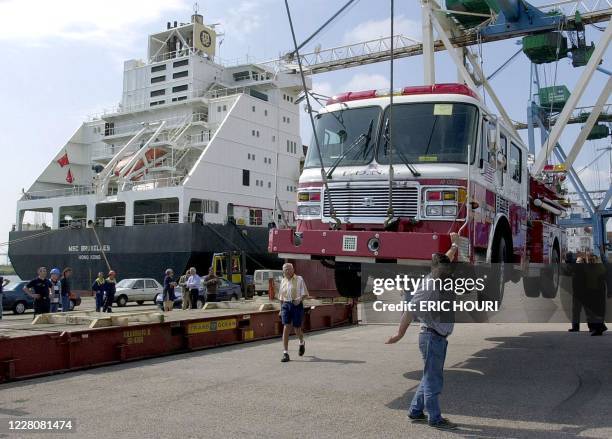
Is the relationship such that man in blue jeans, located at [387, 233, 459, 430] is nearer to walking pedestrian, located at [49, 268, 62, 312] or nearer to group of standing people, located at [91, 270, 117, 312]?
walking pedestrian, located at [49, 268, 62, 312]

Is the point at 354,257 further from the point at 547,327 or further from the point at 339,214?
the point at 547,327

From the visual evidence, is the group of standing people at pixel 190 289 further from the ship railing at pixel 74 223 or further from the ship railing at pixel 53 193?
the ship railing at pixel 53 193

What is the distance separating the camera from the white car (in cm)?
2433

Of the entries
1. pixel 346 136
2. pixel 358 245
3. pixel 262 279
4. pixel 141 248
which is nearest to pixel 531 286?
pixel 346 136

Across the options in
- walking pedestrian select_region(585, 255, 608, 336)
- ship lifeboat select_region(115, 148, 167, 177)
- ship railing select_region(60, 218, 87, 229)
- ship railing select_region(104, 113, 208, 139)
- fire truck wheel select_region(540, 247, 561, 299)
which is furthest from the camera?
ship railing select_region(104, 113, 208, 139)

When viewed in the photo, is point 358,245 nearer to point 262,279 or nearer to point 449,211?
point 449,211

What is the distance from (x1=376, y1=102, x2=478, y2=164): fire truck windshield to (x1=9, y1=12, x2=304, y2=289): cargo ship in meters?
19.4

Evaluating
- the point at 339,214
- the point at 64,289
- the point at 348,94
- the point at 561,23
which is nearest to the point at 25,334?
the point at 339,214

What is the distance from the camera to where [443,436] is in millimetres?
5090

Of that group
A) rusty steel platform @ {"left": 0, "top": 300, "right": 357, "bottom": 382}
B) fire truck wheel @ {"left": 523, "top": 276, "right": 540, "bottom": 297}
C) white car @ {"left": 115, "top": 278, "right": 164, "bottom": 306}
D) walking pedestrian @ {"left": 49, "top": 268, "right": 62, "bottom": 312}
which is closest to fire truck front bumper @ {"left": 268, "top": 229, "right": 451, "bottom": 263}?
rusty steel platform @ {"left": 0, "top": 300, "right": 357, "bottom": 382}

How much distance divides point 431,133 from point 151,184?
26.3 metres

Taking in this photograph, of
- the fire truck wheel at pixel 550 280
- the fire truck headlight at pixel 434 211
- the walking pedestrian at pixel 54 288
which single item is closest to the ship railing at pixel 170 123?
the walking pedestrian at pixel 54 288

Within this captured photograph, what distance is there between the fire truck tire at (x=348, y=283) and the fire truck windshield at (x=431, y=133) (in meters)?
1.87

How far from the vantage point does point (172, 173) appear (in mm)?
33219
